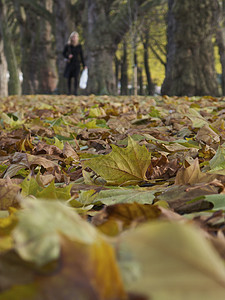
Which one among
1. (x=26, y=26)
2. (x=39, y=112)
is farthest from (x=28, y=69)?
(x=39, y=112)

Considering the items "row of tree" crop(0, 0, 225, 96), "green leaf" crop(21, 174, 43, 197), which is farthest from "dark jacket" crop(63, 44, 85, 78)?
"green leaf" crop(21, 174, 43, 197)

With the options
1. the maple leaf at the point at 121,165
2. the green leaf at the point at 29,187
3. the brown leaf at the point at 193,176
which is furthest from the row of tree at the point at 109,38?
the green leaf at the point at 29,187

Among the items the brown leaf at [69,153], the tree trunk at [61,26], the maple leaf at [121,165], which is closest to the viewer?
the maple leaf at [121,165]

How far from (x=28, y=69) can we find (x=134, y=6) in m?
10.6

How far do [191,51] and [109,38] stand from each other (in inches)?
266

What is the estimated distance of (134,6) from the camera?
1448cm

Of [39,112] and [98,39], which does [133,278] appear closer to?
[39,112]

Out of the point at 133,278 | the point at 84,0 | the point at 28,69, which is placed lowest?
the point at 133,278

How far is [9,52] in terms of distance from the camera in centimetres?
1480

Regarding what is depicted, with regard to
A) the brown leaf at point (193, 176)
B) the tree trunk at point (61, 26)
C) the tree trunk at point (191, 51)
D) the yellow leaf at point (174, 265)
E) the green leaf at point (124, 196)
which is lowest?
the green leaf at point (124, 196)

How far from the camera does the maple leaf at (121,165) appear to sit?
4.00 feet

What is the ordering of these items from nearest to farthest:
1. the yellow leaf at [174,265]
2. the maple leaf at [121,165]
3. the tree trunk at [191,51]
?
the yellow leaf at [174,265] < the maple leaf at [121,165] < the tree trunk at [191,51]

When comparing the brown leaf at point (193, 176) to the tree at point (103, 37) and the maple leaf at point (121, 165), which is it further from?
the tree at point (103, 37)

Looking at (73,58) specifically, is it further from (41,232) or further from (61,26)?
(41,232)
